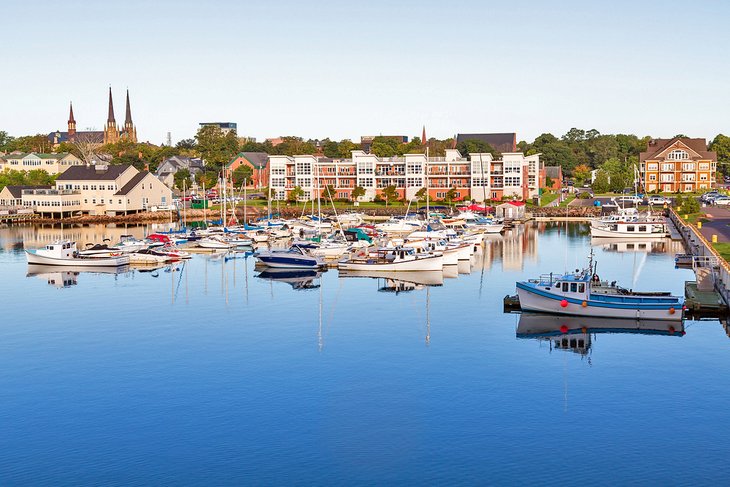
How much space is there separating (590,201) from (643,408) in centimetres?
11224

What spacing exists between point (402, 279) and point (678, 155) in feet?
326

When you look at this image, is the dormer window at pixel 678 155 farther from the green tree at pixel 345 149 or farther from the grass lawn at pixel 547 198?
the green tree at pixel 345 149

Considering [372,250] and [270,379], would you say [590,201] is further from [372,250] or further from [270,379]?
[270,379]

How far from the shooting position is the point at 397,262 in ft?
221

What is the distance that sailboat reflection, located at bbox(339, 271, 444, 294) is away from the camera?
62188 millimetres

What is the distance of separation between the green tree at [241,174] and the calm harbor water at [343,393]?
350ft

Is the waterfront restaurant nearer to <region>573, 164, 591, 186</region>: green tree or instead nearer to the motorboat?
the motorboat

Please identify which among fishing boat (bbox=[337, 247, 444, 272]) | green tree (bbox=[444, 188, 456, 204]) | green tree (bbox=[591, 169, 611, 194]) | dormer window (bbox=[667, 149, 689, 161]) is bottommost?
fishing boat (bbox=[337, 247, 444, 272])

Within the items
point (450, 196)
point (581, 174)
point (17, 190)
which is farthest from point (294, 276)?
point (581, 174)

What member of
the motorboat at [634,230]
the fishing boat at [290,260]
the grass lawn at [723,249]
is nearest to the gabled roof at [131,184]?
the fishing boat at [290,260]

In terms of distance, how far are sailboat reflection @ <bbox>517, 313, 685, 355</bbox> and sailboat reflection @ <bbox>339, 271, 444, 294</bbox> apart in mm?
14075

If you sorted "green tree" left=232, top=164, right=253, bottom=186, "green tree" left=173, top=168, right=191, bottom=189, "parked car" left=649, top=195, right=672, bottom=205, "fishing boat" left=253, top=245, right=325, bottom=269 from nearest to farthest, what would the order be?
1. "fishing boat" left=253, top=245, right=325, bottom=269
2. "parked car" left=649, top=195, right=672, bottom=205
3. "green tree" left=232, top=164, right=253, bottom=186
4. "green tree" left=173, top=168, right=191, bottom=189

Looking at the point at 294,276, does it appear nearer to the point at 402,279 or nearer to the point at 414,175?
the point at 402,279

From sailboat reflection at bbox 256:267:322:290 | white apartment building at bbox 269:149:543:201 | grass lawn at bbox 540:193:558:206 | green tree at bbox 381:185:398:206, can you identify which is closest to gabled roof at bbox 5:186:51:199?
white apartment building at bbox 269:149:543:201
